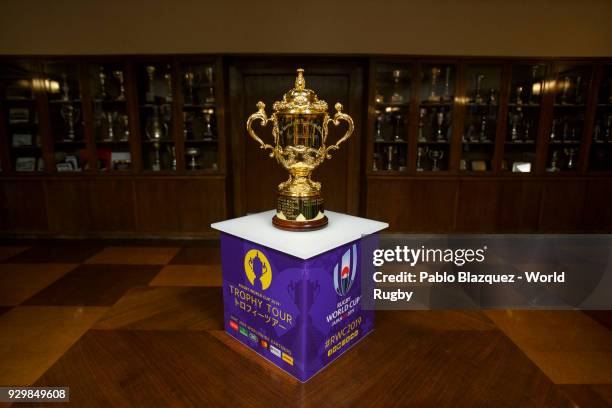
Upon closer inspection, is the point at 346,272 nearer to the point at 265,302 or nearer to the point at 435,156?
the point at 265,302

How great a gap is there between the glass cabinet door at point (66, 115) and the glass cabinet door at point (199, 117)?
3.70 feet

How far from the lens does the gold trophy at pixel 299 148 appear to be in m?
1.02

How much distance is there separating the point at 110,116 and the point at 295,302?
13.4ft

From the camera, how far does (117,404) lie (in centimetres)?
78

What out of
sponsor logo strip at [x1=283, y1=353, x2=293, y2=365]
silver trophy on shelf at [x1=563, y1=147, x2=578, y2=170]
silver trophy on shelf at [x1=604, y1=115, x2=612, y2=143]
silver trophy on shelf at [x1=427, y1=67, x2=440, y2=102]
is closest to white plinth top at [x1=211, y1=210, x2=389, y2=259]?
sponsor logo strip at [x1=283, y1=353, x2=293, y2=365]

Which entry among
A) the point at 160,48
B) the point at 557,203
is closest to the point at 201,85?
the point at 160,48

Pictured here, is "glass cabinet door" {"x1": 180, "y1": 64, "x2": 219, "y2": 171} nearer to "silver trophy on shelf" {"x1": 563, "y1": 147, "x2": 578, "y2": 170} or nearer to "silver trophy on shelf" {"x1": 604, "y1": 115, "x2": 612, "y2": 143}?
"silver trophy on shelf" {"x1": 563, "y1": 147, "x2": 578, "y2": 170}

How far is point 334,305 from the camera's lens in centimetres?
94

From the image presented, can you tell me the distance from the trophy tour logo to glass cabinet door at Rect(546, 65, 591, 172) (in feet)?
13.9

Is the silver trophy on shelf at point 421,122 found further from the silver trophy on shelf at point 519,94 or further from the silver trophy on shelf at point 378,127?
the silver trophy on shelf at point 519,94

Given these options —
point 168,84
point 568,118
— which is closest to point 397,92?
point 568,118

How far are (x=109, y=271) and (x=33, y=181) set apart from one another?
1.76m

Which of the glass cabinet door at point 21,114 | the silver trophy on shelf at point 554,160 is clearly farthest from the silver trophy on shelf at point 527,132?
the glass cabinet door at point 21,114

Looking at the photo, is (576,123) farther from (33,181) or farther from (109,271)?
(33,181)
